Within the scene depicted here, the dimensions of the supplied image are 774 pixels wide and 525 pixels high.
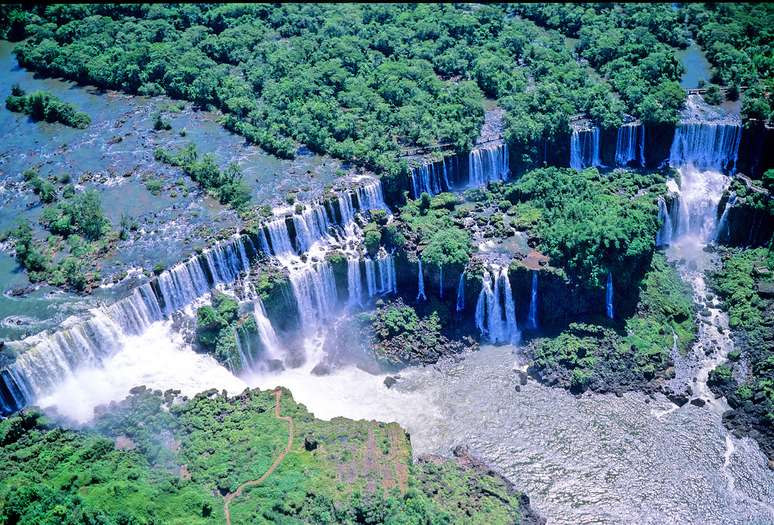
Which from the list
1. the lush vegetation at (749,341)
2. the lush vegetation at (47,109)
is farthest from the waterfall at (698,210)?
the lush vegetation at (47,109)

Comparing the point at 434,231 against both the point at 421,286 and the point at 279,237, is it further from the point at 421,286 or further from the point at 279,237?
the point at 279,237

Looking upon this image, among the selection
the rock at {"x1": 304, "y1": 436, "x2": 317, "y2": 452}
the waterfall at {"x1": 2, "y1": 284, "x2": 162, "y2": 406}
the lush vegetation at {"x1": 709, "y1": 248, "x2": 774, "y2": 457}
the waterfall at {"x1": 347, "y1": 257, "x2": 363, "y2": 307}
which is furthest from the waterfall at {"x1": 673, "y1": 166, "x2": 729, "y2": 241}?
the waterfall at {"x1": 2, "y1": 284, "x2": 162, "y2": 406}

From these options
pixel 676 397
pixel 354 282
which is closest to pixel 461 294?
pixel 354 282

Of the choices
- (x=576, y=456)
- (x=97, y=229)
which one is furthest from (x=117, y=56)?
(x=576, y=456)

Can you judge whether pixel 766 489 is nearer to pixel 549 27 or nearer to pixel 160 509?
pixel 160 509

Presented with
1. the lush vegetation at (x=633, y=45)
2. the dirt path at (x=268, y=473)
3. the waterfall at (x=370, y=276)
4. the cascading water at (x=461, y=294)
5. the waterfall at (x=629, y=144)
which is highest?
the lush vegetation at (x=633, y=45)

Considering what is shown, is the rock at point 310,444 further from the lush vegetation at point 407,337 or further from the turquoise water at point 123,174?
the turquoise water at point 123,174
